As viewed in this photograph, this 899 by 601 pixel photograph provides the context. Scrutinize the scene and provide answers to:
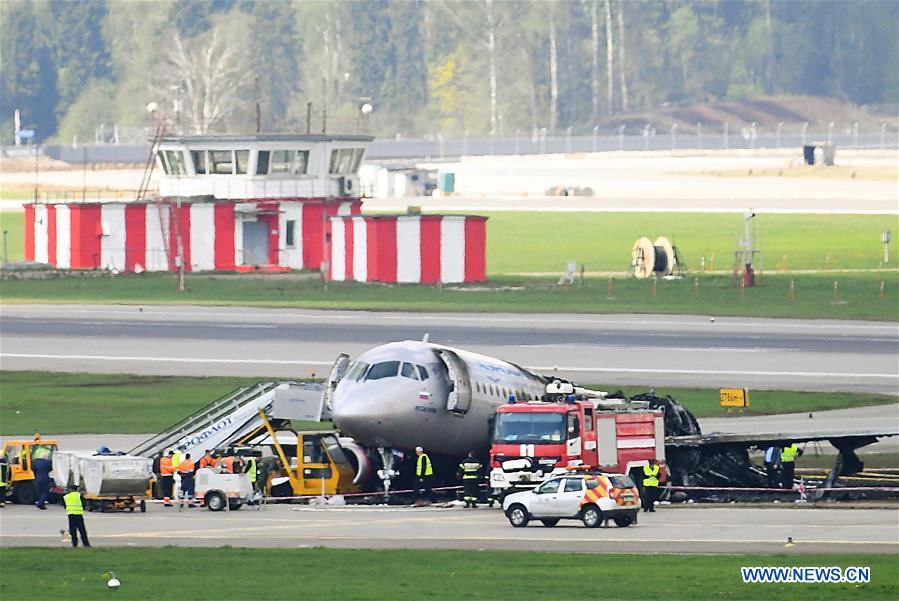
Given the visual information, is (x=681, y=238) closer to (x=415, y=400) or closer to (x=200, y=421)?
(x=200, y=421)

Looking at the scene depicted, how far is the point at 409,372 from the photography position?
148 feet

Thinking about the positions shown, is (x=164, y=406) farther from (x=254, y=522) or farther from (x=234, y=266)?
(x=234, y=266)

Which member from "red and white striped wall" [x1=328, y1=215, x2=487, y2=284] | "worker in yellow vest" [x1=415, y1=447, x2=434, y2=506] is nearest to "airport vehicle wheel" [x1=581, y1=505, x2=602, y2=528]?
"worker in yellow vest" [x1=415, y1=447, x2=434, y2=506]

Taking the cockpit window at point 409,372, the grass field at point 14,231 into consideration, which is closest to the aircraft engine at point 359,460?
the cockpit window at point 409,372

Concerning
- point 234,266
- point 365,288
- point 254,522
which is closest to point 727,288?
point 365,288

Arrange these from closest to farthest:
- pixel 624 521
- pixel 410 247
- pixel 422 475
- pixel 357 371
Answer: pixel 624 521 < pixel 357 371 < pixel 422 475 < pixel 410 247

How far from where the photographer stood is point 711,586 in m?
30.4

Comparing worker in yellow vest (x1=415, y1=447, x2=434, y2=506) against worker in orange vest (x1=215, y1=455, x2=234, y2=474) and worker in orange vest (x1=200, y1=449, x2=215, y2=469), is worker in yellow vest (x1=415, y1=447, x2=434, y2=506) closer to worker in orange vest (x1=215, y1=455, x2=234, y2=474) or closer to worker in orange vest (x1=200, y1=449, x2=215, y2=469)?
worker in orange vest (x1=215, y1=455, x2=234, y2=474)

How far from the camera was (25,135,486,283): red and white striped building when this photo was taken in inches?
4633

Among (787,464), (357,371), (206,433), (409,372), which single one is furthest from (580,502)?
(206,433)

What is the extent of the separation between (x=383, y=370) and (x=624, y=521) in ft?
28.1

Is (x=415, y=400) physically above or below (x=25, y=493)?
above

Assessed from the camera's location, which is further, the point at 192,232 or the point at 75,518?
the point at 192,232

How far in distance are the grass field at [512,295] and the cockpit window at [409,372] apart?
49169mm
